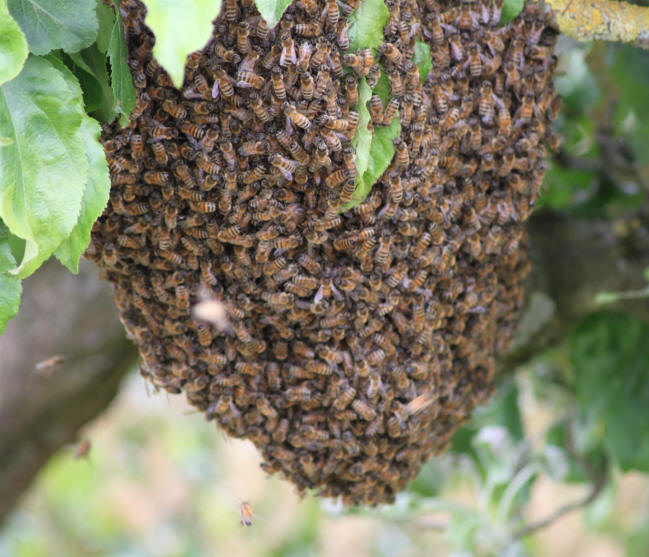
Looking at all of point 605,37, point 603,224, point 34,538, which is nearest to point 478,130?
point 605,37

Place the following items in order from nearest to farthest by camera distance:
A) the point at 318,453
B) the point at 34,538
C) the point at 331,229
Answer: the point at 331,229
the point at 318,453
the point at 34,538

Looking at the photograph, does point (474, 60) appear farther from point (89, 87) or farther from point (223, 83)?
point (89, 87)

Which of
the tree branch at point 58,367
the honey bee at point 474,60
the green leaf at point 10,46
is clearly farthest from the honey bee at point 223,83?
the tree branch at point 58,367

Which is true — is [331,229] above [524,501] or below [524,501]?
above

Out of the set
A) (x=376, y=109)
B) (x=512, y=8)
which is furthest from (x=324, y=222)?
(x=512, y=8)

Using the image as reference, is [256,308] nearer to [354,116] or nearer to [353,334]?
[353,334]
